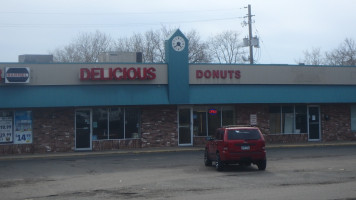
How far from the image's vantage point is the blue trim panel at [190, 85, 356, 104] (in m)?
30.1

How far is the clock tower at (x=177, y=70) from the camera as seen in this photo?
29484mm

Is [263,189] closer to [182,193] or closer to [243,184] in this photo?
[243,184]

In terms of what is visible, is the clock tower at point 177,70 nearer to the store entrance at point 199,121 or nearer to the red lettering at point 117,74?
the store entrance at point 199,121

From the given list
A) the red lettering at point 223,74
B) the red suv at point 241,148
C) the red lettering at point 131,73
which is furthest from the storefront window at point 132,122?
the red suv at point 241,148

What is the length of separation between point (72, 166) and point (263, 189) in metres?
10.5

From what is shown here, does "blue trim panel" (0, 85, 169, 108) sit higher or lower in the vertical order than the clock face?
lower

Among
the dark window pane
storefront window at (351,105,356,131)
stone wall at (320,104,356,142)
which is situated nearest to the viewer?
the dark window pane

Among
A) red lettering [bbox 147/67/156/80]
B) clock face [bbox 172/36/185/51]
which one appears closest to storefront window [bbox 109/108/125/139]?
red lettering [bbox 147/67/156/80]

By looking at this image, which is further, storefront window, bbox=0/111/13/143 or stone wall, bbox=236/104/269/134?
stone wall, bbox=236/104/269/134

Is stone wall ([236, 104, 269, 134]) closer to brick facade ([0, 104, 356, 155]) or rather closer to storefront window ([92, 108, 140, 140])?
brick facade ([0, 104, 356, 155])

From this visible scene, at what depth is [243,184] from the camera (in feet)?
46.9

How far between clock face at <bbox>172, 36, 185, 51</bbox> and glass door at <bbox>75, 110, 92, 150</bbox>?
658 centimetres

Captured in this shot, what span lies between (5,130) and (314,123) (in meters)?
20.1

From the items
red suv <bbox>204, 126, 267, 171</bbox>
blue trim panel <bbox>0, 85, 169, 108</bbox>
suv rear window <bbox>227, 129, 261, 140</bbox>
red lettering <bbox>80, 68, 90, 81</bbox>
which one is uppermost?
red lettering <bbox>80, 68, 90, 81</bbox>
